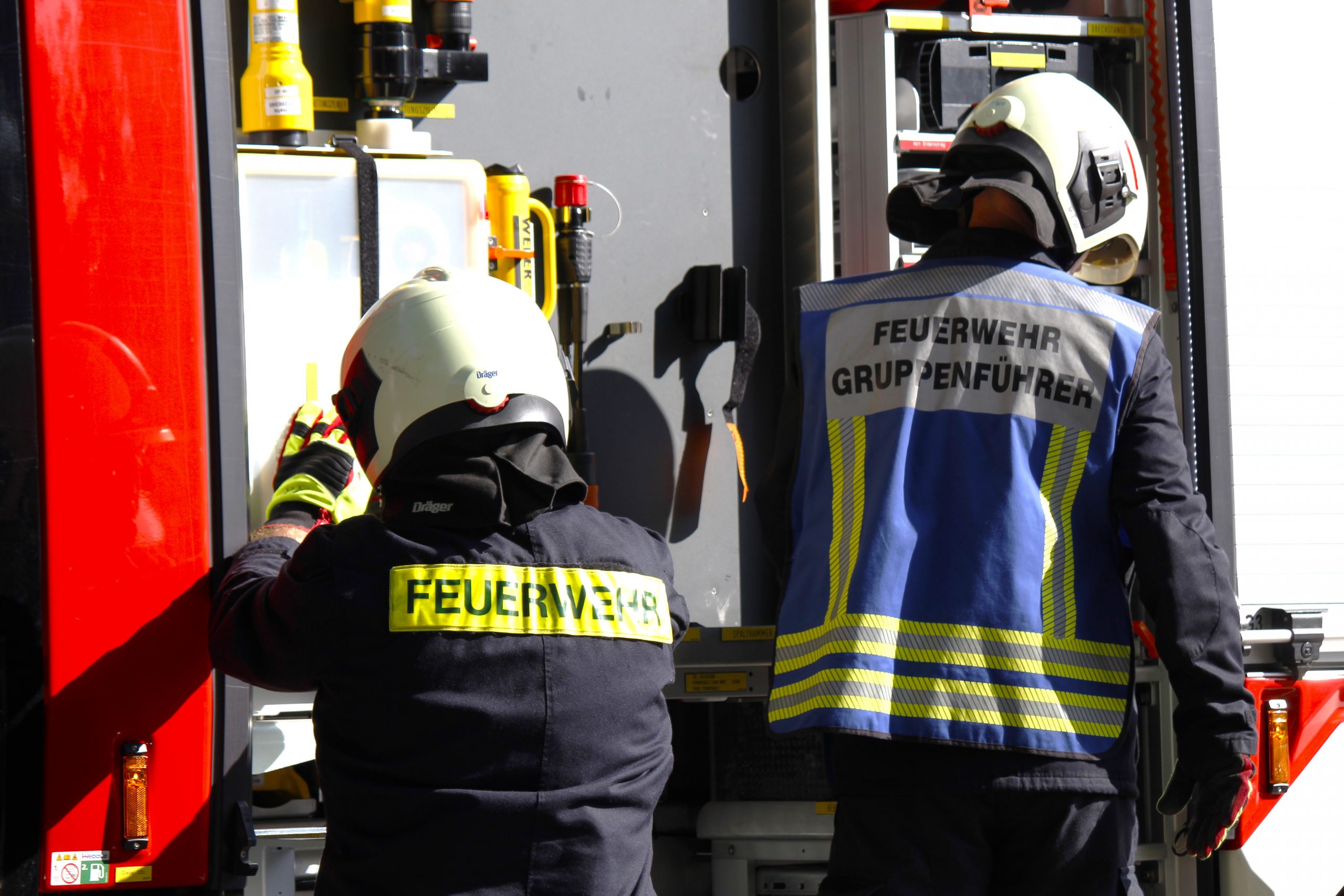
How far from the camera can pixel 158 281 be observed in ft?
7.37

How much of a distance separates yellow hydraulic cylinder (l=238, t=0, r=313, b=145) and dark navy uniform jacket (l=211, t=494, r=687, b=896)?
1172 millimetres

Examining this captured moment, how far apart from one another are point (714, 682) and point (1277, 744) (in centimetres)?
116

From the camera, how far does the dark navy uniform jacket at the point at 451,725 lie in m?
→ 1.88

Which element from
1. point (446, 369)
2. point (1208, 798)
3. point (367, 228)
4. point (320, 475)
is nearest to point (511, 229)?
point (367, 228)

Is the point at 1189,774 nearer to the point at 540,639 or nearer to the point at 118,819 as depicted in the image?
the point at 540,639

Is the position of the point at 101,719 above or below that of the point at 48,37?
below

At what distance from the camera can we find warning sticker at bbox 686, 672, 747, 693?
9.70 ft

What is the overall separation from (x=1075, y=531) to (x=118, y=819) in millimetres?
1651

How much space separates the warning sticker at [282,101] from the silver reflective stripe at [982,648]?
1.51m

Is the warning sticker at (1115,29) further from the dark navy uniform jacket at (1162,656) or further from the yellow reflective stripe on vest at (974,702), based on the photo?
the yellow reflective stripe on vest at (974,702)

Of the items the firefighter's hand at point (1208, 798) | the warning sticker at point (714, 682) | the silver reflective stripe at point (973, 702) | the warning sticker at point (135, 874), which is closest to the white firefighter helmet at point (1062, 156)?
the silver reflective stripe at point (973, 702)

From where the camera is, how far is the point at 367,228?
9.03 feet


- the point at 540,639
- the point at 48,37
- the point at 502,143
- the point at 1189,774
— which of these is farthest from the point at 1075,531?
the point at 48,37

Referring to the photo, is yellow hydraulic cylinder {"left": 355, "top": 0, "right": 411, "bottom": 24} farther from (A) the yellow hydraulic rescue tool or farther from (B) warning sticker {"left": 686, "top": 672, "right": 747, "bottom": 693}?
(B) warning sticker {"left": 686, "top": 672, "right": 747, "bottom": 693}
